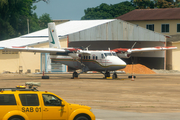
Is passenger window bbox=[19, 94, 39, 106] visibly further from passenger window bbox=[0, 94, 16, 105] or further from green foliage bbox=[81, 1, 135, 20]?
green foliage bbox=[81, 1, 135, 20]

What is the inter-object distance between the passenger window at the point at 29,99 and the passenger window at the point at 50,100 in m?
0.34

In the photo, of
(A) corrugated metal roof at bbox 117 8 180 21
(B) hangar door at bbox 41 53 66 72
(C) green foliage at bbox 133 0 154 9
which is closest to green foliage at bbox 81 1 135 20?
(C) green foliage at bbox 133 0 154 9

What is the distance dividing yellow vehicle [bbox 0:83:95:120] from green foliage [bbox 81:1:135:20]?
96637 millimetres

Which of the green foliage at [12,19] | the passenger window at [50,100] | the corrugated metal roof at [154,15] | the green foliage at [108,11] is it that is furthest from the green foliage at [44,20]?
the passenger window at [50,100]

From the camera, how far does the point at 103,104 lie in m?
18.6

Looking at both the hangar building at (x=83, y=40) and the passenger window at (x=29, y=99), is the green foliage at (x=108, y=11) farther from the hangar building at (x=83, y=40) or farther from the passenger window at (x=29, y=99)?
Result: the passenger window at (x=29, y=99)

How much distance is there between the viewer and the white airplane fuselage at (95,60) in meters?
34.2

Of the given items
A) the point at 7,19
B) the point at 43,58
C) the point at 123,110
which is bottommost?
the point at 123,110

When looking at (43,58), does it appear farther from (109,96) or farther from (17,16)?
(17,16)

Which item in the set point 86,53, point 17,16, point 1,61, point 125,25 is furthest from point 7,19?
point 86,53

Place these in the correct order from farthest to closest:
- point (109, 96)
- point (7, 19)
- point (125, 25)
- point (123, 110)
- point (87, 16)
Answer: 1. point (87, 16)
2. point (7, 19)
3. point (125, 25)
4. point (109, 96)
5. point (123, 110)

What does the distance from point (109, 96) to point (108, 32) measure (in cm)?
2667

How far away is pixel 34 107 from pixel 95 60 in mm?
24549

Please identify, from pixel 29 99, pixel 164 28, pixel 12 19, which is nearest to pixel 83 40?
pixel 164 28
